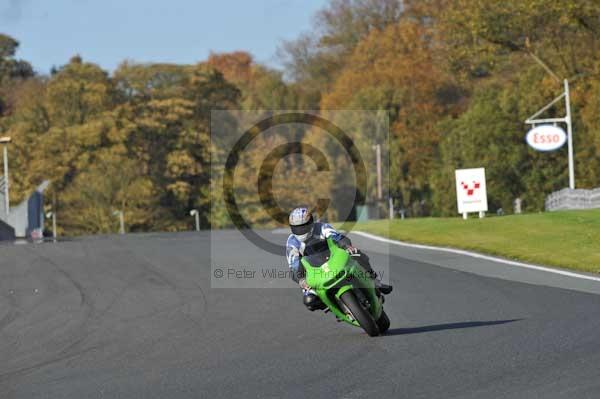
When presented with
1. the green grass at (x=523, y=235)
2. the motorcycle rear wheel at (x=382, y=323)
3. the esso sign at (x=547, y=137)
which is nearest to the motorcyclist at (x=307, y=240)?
the motorcycle rear wheel at (x=382, y=323)

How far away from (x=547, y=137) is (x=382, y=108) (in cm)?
2446

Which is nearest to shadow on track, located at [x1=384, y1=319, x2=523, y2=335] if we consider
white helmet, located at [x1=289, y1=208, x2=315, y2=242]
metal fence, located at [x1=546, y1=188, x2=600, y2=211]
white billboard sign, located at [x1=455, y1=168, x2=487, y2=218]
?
white helmet, located at [x1=289, y1=208, x2=315, y2=242]

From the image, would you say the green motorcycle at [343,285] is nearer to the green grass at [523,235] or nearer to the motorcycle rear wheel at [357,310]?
the motorcycle rear wheel at [357,310]

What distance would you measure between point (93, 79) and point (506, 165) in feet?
96.7

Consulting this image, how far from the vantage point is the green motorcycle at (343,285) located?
12.2m

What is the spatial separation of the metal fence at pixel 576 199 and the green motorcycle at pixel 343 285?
1188 inches

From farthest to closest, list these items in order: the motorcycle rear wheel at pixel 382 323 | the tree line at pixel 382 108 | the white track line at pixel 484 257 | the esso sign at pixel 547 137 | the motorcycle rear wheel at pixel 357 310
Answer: the tree line at pixel 382 108 → the esso sign at pixel 547 137 → the white track line at pixel 484 257 → the motorcycle rear wheel at pixel 382 323 → the motorcycle rear wheel at pixel 357 310

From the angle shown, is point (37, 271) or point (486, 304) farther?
point (37, 271)

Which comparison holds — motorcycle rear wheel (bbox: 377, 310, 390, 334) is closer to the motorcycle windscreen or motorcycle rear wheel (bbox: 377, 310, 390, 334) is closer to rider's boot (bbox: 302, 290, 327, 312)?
rider's boot (bbox: 302, 290, 327, 312)

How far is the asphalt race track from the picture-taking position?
30.7 feet

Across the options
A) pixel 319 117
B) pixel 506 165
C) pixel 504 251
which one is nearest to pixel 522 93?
pixel 506 165

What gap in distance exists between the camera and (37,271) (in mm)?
24609

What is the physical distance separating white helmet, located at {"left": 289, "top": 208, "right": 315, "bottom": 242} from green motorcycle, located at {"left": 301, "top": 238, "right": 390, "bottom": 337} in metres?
0.16

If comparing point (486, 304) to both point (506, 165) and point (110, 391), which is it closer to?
point (110, 391)
